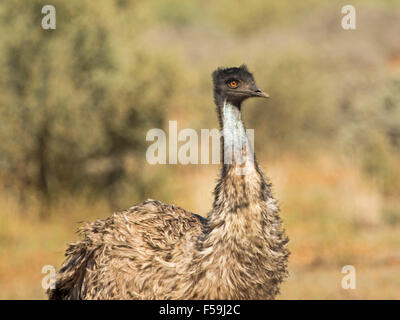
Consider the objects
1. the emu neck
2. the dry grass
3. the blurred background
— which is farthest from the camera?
the blurred background

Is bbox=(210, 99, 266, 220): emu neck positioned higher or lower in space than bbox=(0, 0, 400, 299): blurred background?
lower

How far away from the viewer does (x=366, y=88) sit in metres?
20.9

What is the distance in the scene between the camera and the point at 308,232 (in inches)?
499

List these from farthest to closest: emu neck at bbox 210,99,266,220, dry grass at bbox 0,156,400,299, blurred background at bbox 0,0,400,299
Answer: blurred background at bbox 0,0,400,299 < dry grass at bbox 0,156,400,299 < emu neck at bbox 210,99,266,220

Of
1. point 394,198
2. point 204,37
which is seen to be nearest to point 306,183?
point 394,198

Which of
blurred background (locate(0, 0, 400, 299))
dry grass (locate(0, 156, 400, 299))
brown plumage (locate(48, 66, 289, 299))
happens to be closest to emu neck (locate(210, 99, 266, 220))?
brown plumage (locate(48, 66, 289, 299))

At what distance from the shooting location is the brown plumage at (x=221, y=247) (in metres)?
4.60

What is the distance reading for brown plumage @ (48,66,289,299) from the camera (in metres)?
4.60

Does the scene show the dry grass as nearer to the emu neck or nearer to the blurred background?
the blurred background

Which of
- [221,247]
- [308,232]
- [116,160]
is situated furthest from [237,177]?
[116,160]

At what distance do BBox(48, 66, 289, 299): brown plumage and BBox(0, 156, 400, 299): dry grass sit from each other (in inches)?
163

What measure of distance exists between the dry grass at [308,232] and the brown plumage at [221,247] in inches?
163

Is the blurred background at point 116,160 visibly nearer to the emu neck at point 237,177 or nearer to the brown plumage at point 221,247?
the brown plumage at point 221,247
